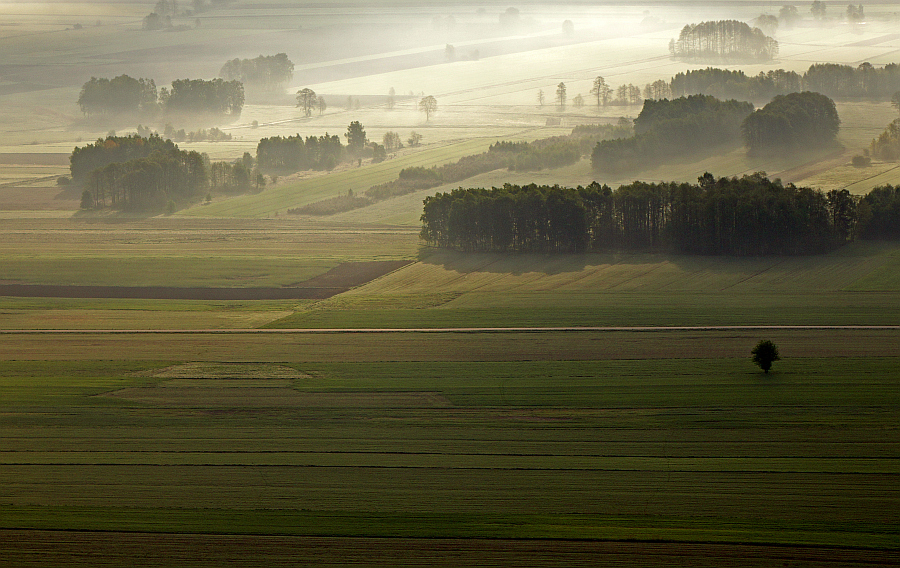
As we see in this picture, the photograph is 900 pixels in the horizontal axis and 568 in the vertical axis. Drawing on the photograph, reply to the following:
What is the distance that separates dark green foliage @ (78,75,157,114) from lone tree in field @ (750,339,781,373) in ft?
521

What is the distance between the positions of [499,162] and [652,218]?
159 ft

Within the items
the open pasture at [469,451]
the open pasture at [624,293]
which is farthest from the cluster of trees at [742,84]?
the open pasture at [469,451]

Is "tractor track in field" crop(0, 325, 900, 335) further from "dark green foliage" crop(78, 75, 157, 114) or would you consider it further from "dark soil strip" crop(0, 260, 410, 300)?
"dark green foliage" crop(78, 75, 157, 114)

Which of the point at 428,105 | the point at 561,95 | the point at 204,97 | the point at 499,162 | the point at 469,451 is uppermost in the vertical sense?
the point at 204,97

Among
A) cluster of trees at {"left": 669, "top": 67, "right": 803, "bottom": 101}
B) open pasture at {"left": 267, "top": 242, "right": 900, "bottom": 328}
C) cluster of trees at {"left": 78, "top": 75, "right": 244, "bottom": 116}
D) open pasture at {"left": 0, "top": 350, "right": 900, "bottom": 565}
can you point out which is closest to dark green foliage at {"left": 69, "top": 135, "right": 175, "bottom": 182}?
cluster of trees at {"left": 78, "top": 75, "right": 244, "bottom": 116}

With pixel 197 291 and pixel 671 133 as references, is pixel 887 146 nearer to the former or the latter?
pixel 671 133

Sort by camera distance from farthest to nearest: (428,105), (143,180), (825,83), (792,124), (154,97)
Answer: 1. (154,97)
2. (428,105)
3. (825,83)
4. (792,124)
5. (143,180)

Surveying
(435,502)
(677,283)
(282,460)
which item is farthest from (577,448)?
(677,283)

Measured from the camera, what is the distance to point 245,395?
47.2 m

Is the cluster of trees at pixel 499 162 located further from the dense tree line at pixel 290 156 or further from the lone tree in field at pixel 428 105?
the lone tree in field at pixel 428 105

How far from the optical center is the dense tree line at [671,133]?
118 meters

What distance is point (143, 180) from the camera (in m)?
109

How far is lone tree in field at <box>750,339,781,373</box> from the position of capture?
1924 inches

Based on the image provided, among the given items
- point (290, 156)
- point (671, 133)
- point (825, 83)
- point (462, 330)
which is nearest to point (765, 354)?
point (462, 330)
